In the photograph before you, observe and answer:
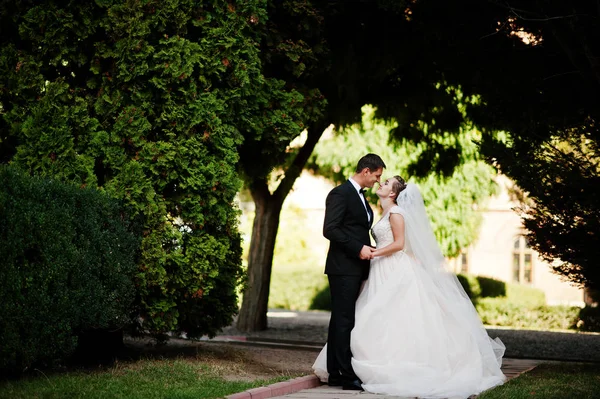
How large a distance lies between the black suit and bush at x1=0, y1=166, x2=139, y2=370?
2319 millimetres

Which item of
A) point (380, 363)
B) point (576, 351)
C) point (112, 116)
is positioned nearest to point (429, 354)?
point (380, 363)

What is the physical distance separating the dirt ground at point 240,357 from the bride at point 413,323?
97 centimetres

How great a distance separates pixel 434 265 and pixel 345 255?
1.13 metres

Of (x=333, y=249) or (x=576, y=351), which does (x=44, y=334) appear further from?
(x=576, y=351)

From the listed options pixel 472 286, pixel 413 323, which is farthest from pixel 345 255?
pixel 472 286

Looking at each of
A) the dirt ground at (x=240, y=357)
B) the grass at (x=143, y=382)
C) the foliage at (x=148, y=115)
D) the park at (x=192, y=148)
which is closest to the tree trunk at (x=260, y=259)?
the park at (x=192, y=148)

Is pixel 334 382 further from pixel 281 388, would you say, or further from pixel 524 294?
pixel 524 294

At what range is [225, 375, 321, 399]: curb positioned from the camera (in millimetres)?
7965

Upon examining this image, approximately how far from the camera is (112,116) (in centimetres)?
1003

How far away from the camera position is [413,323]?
8914 millimetres

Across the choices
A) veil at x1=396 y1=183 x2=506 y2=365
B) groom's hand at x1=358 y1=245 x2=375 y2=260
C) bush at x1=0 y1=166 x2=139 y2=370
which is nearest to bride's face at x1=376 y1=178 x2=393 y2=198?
veil at x1=396 y1=183 x2=506 y2=365

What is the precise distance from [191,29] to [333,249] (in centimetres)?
347

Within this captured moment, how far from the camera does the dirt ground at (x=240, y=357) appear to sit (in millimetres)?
9852

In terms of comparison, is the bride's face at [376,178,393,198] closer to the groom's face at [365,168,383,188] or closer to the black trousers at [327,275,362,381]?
the groom's face at [365,168,383,188]
